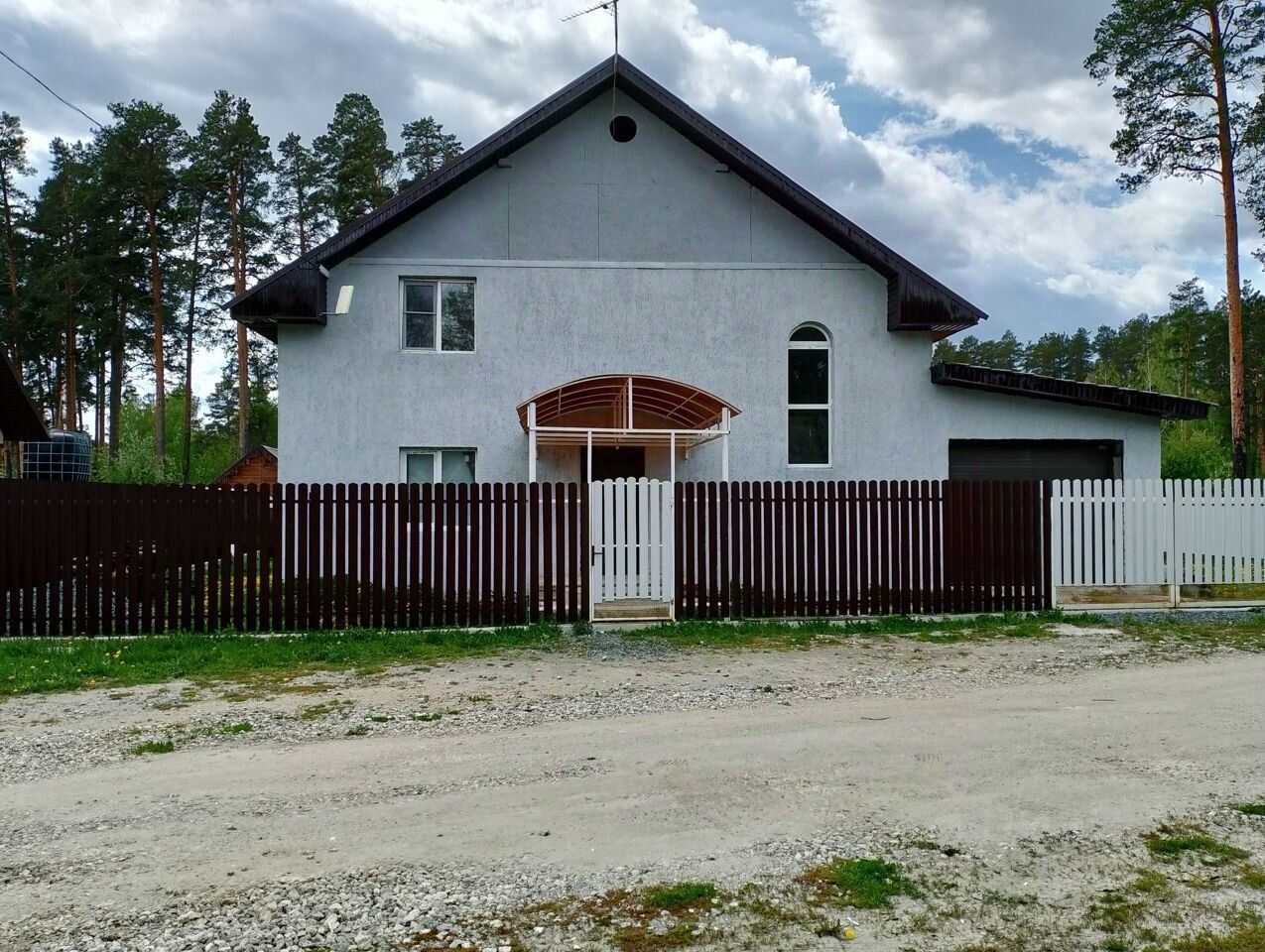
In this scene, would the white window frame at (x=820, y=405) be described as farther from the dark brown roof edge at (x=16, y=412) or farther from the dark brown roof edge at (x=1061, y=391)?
the dark brown roof edge at (x=16, y=412)

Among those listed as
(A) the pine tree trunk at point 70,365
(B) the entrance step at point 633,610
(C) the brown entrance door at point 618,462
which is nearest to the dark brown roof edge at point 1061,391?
(C) the brown entrance door at point 618,462

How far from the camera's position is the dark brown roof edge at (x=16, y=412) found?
1978 centimetres

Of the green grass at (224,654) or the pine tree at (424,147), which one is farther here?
the pine tree at (424,147)

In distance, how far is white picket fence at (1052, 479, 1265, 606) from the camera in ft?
39.7

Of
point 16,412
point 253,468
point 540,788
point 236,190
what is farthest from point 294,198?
point 540,788

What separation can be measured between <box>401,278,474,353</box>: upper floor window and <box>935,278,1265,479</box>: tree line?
17473 mm

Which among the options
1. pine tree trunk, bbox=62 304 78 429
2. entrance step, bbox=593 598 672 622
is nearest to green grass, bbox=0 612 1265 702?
entrance step, bbox=593 598 672 622

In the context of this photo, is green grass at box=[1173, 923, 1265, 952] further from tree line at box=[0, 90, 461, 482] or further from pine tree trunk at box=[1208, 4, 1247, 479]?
tree line at box=[0, 90, 461, 482]

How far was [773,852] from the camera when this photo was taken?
169 inches

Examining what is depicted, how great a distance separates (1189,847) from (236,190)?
3755cm

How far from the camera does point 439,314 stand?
14.9 m

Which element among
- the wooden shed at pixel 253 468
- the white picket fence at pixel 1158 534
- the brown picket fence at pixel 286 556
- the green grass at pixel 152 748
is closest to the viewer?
the green grass at pixel 152 748

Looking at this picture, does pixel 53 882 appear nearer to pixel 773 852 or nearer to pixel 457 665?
pixel 773 852

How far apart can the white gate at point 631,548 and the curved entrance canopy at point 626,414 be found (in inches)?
48.5
